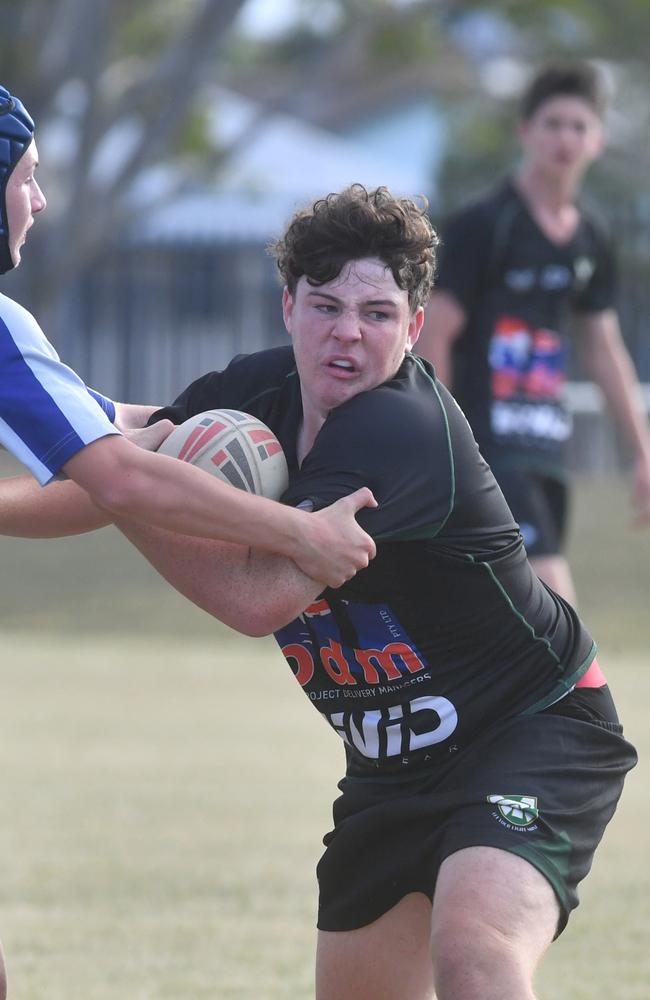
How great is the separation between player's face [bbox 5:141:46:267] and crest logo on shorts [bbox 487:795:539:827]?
158 cm

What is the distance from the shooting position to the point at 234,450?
3.80 meters

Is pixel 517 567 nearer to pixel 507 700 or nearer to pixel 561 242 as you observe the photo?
pixel 507 700

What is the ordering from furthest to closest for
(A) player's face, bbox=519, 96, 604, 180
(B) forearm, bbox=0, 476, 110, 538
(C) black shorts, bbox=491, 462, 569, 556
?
(A) player's face, bbox=519, 96, 604, 180 < (C) black shorts, bbox=491, 462, 569, 556 < (B) forearm, bbox=0, 476, 110, 538

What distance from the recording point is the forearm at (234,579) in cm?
366

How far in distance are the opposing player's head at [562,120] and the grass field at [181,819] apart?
2957 millimetres

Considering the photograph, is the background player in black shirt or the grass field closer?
the grass field

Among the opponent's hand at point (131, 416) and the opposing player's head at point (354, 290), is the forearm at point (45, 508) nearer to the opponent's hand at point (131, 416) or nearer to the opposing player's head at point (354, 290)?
the opponent's hand at point (131, 416)

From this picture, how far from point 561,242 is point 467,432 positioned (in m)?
4.08

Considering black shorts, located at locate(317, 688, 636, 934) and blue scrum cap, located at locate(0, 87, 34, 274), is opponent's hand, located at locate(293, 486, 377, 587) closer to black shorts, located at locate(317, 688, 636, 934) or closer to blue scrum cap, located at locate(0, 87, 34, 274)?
black shorts, located at locate(317, 688, 636, 934)

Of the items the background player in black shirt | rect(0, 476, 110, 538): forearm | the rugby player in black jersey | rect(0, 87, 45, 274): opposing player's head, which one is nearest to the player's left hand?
the background player in black shirt

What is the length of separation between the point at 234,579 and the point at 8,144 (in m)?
1.07

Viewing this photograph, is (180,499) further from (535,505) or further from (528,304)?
(528,304)

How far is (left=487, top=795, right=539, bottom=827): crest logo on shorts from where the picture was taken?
381cm

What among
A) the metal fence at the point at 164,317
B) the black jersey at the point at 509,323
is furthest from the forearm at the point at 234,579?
the metal fence at the point at 164,317
